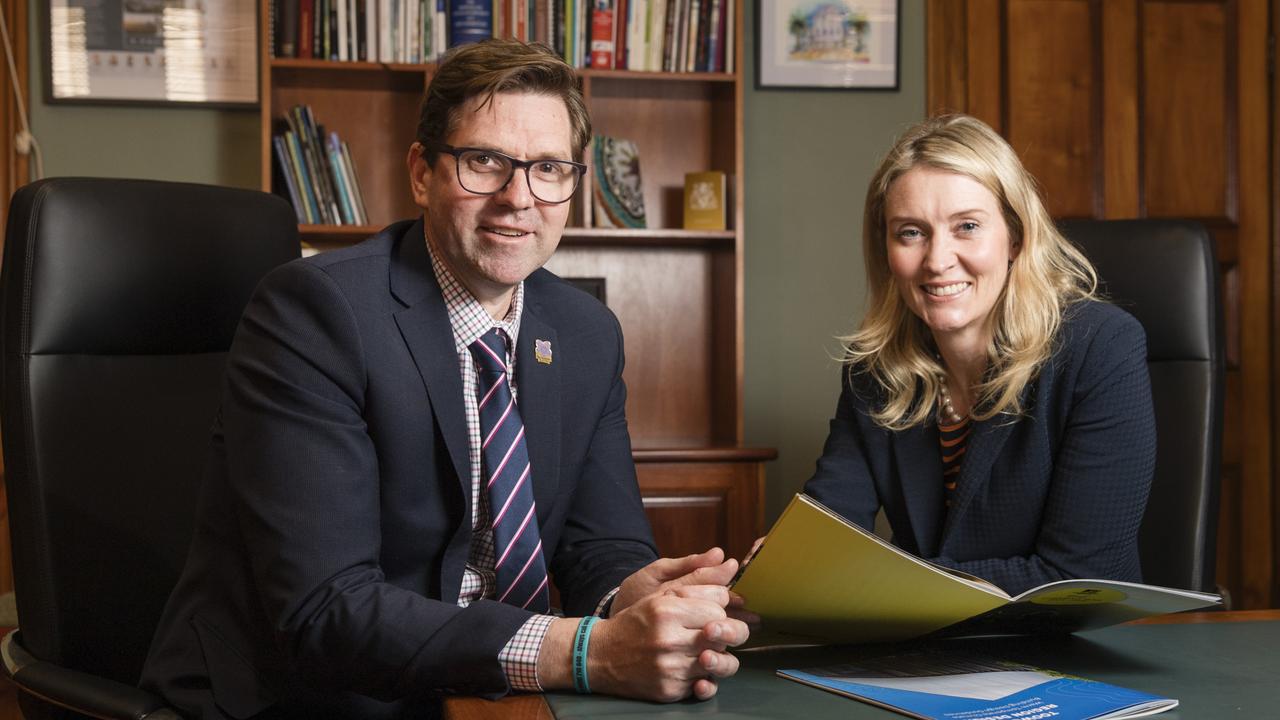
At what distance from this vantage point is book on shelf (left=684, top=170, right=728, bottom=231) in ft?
10.3

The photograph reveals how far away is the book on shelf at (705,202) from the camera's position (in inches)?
124

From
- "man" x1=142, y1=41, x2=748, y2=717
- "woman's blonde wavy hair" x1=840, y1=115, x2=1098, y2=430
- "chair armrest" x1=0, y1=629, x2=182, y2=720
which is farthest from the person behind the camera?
"woman's blonde wavy hair" x1=840, y1=115, x2=1098, y2=430

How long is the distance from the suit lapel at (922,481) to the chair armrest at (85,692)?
1.03 m

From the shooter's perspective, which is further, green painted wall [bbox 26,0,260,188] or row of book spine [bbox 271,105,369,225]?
green painted wall [bbox 26,0,260,188]

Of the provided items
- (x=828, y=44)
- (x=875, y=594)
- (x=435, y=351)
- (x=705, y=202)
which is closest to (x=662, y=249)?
(x=705, y=202)

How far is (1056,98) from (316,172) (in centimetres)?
216

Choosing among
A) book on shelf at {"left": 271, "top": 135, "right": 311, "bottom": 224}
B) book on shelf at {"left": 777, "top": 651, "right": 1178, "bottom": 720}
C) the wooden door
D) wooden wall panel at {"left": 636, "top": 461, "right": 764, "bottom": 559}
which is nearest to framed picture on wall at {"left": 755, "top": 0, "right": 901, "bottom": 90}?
the wooden door

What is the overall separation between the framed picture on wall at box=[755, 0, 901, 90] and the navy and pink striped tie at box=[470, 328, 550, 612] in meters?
2.20

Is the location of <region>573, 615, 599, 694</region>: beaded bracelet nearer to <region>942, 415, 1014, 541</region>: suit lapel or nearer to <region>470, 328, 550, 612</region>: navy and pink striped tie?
<region>470, 328, 550, 612</region>: navy and pink striped tie

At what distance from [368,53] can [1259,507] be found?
9.50 ft

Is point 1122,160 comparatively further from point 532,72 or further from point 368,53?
point 532,72

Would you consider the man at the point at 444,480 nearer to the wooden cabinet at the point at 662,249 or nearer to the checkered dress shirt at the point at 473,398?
the checkered dress shirt at the point at 473,398

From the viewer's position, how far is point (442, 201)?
4.52 feet

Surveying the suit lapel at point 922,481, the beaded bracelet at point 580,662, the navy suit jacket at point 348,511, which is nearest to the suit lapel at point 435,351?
the navy suit jacket at point 348,511
